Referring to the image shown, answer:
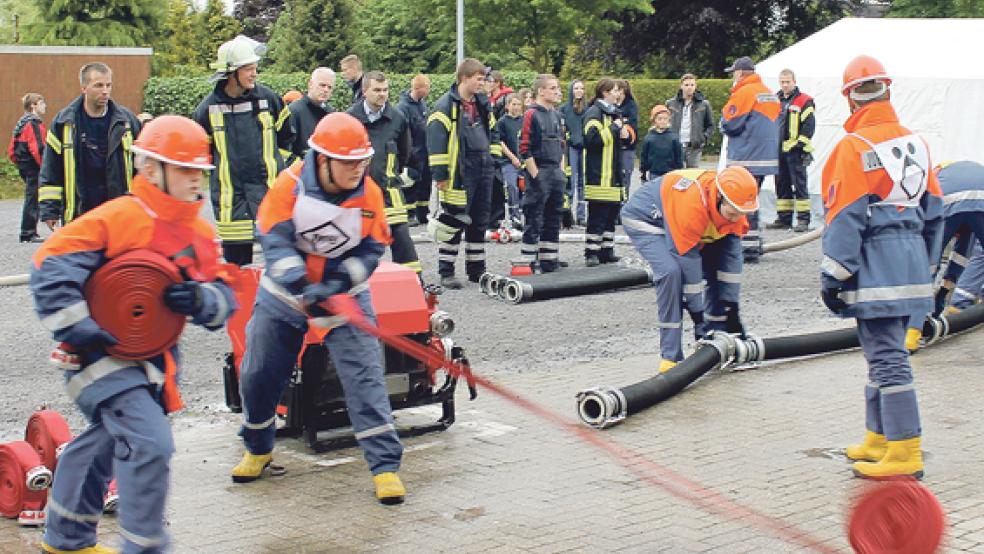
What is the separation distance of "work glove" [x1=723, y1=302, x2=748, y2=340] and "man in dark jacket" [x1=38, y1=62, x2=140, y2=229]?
14.2 feet

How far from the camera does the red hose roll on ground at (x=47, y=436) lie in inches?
232

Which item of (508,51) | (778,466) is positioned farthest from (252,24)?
(778,466)

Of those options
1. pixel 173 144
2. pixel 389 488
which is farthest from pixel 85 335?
pixel 389 488

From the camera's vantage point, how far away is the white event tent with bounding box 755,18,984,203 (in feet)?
57.0

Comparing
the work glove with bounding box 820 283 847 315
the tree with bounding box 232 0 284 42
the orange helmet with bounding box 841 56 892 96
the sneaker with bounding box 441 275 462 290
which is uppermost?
the tree with bounding box 232 0 284 42

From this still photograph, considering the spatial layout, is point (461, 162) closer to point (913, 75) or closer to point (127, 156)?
point (127, 156)

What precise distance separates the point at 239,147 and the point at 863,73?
444cm

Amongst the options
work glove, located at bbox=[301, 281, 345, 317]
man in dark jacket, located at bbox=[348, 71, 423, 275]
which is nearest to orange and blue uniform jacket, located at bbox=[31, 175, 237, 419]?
work glove, located at bbox=[301, 281, 345, 317]

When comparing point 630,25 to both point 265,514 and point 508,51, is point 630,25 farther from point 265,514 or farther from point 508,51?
point 265,514

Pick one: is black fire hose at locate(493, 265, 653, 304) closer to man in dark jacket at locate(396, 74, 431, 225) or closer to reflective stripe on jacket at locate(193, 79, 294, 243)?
man in dark jacket at locate(396, 74, 431, 225)

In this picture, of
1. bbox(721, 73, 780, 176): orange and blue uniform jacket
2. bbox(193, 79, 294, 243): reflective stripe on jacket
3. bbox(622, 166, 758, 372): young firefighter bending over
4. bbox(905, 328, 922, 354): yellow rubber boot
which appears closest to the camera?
bbox(622, 166, 758, 372): young firefighter bending over

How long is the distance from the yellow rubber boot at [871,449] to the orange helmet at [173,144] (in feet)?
12.6

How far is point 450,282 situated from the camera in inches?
490

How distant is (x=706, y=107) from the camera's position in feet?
61.3
